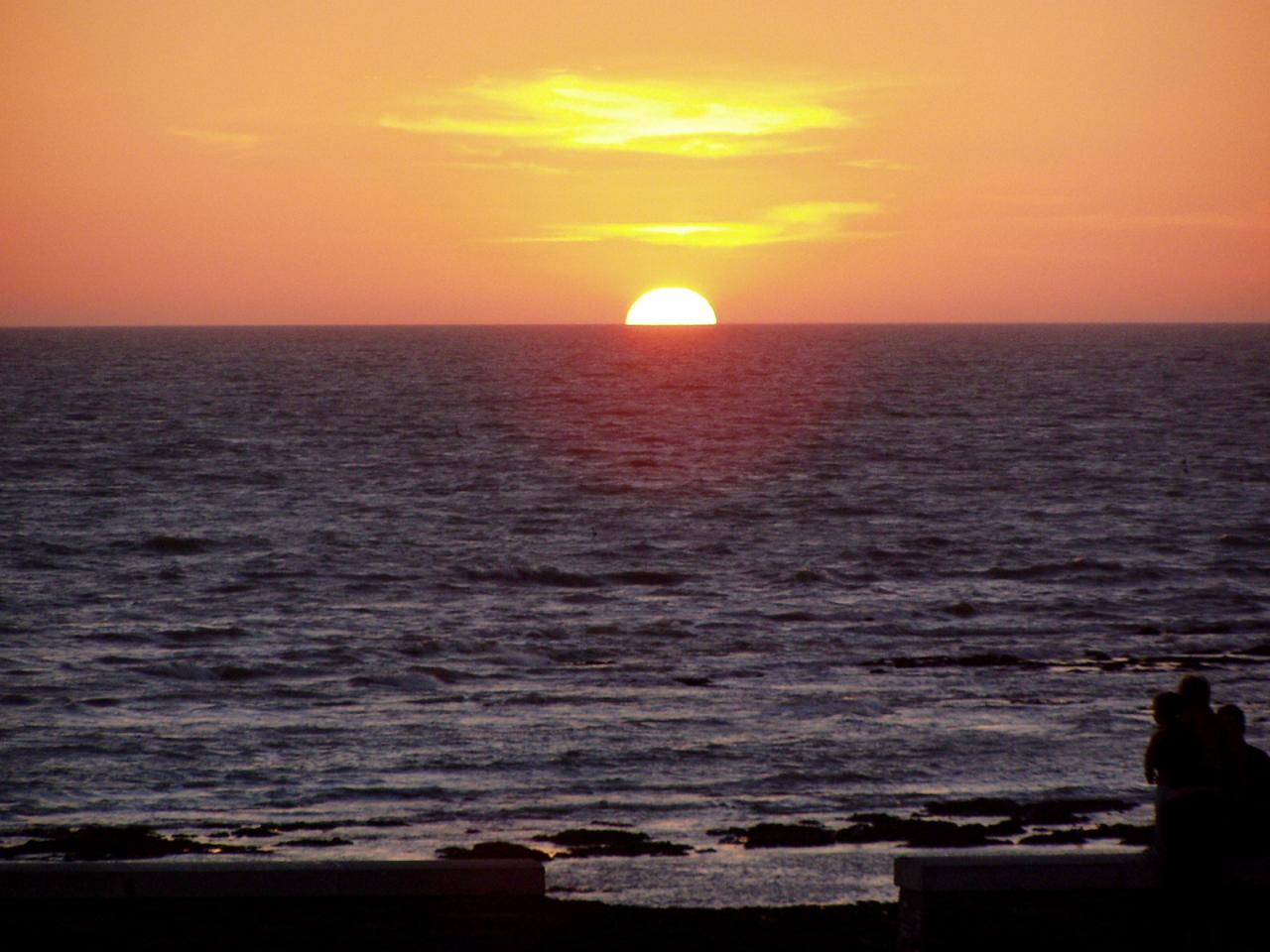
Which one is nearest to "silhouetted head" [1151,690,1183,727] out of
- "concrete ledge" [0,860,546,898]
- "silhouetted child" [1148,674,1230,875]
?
"silhouetted child" [1148,674,1230,875]

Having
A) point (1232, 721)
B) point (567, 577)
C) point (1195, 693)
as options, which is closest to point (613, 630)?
point (567, 577)

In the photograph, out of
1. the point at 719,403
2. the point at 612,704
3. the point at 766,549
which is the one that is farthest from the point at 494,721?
the point at 719,403

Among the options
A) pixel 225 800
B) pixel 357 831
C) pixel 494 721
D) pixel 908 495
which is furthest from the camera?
pixel 908 495

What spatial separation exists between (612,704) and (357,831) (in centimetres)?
666

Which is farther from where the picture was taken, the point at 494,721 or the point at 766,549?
the point at 766,549

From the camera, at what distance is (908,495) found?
2099 inches

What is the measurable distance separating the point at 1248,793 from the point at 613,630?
61.3ft

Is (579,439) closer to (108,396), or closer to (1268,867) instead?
(108,396)

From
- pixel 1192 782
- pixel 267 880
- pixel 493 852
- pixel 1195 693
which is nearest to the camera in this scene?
pixel 267 880

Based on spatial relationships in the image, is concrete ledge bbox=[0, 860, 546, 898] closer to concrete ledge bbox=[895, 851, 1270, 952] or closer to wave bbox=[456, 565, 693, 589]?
concrete ledge bbox=[895, 851, 1270, 952]

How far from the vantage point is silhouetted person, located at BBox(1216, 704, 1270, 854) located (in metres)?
9.51

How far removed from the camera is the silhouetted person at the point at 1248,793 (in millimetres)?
9508

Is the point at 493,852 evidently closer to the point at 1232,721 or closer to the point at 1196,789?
the point at 1232,721

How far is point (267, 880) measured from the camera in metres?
8.84
